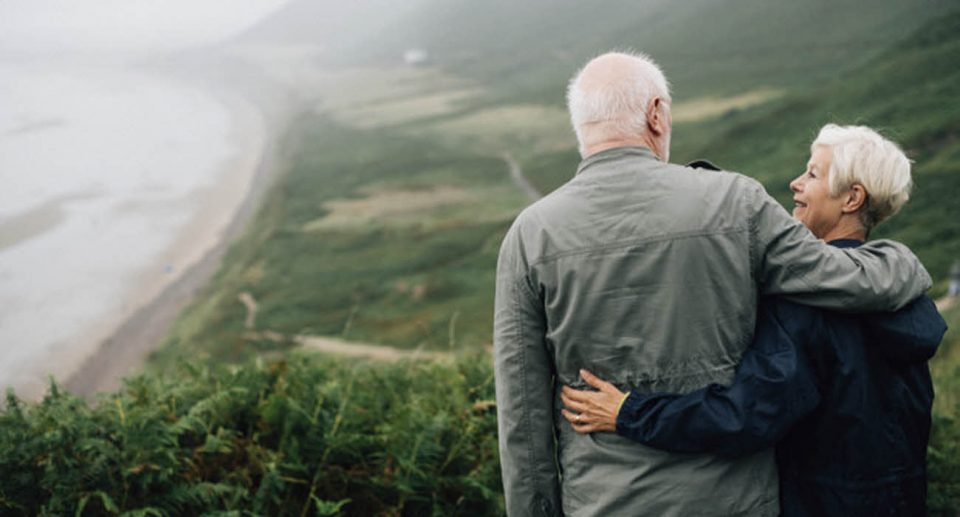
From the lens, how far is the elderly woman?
2555 millimetres

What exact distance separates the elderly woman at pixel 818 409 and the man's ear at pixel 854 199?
17.4 inches

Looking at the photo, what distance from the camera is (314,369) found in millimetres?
6309

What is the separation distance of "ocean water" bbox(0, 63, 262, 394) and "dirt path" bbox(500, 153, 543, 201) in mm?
20014

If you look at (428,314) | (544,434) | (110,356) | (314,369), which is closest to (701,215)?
(544,434)

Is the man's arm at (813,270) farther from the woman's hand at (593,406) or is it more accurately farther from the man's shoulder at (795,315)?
the woman's hand at (593,406)

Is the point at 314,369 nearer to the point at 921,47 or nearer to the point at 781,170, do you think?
the point at 781,170

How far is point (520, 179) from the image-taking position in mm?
53469

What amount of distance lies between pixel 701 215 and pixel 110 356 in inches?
1164

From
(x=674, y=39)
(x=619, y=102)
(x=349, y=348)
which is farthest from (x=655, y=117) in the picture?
(x=674, y=39)

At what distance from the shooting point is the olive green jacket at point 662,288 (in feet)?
8.46

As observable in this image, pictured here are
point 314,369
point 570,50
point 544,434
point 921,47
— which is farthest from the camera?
point 570,50

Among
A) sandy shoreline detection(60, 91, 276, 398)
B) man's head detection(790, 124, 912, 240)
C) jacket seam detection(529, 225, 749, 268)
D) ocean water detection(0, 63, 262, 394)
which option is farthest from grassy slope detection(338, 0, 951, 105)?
jacket seam detection(529, 225, 749, 268)

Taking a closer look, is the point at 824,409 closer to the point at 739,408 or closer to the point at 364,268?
the point at 739,408

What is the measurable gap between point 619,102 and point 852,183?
1081 mm
